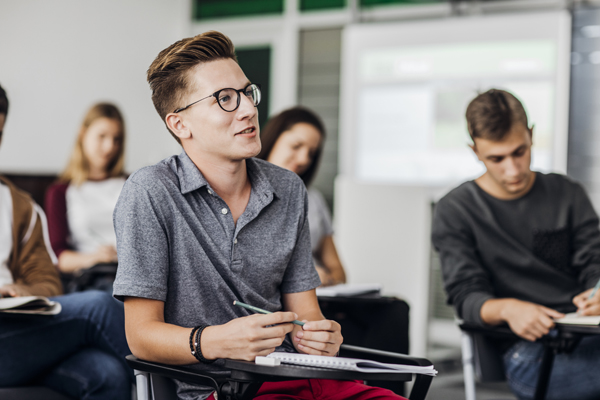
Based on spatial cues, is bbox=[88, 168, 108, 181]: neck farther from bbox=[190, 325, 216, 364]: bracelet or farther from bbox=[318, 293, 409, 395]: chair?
bbox=[190, 325, 216, 364]: bracelet

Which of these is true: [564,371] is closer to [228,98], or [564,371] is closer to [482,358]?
[482,358]

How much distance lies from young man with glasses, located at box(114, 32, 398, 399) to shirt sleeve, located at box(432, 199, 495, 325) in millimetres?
673

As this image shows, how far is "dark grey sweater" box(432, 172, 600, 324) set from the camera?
2.11 metres

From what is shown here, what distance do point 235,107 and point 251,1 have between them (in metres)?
4.42

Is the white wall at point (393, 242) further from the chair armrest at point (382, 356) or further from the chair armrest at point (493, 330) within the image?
the chair armrest at point (382, 356)

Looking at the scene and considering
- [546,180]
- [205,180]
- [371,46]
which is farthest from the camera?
[371,46]

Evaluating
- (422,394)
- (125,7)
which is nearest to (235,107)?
(422,394)

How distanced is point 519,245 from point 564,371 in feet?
1.38

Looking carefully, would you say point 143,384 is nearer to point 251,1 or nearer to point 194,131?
point 194,131

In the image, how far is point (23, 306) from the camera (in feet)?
5.34

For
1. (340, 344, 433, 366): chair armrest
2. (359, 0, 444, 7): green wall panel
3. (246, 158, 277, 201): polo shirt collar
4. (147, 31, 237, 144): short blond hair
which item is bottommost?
(340, 344, 433, 366): chair armrest

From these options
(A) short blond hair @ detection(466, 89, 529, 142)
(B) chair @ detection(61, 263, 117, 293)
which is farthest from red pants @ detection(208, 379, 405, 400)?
(B) chair @ detection(61, 263, 117, 293)

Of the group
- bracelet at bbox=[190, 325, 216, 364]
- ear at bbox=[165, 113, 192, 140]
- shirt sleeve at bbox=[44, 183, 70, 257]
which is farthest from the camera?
shirt sleeve at bbox=[44, 183, 70, 257]

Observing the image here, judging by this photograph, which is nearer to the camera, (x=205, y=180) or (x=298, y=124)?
(x=205, y=180)
